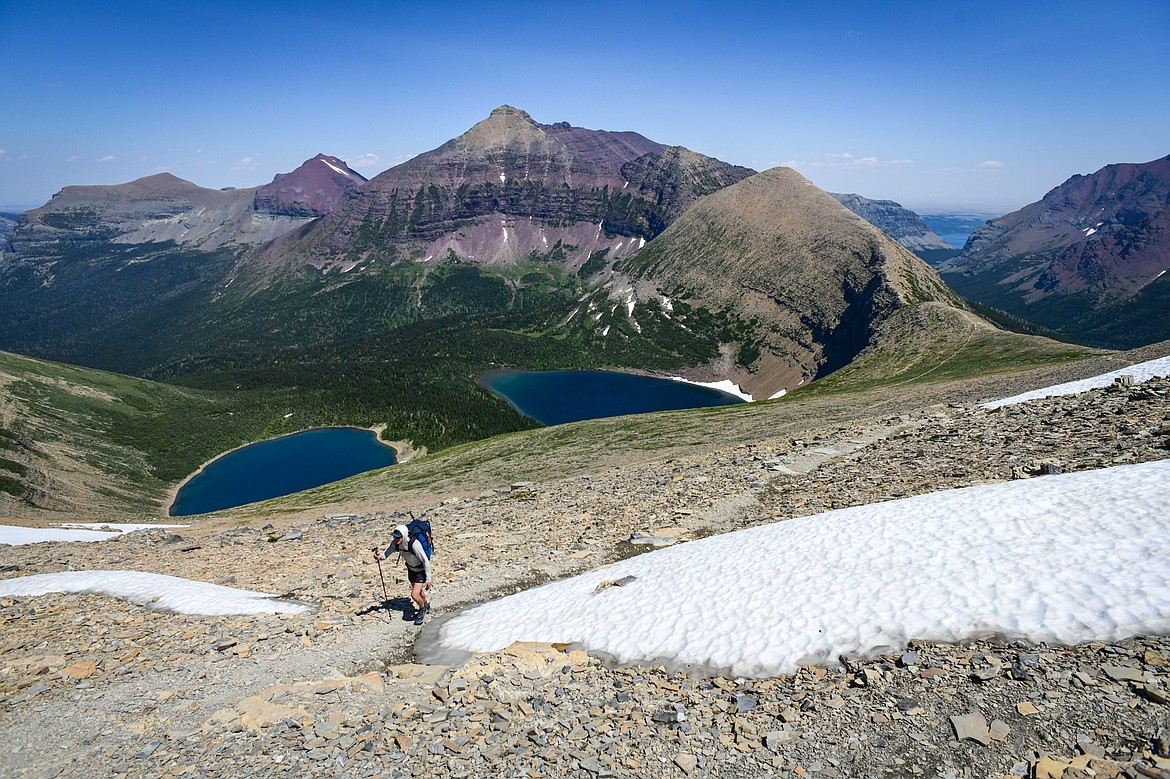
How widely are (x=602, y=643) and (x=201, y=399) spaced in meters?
194

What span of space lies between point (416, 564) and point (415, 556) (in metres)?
0.23

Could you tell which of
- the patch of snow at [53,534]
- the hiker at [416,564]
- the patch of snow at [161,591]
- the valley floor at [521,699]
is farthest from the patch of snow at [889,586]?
the patch of snow at [53,534]

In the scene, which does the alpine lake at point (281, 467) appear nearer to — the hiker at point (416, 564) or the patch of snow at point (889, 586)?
the hiker at point (416, 564)

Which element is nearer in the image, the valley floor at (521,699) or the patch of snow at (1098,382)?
the valley floor at (521,699)

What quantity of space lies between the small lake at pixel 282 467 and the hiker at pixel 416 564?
11662 cm

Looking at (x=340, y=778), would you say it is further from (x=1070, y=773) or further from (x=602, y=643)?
(x=1070, y=773)

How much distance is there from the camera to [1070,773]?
6.82 metres

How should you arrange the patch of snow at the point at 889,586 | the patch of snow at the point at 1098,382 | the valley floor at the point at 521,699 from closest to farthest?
1. the valley floor at the point at 521,699
2. the patch of snow at the point at 889,586
3. the patch of snow at the point at 1098,382

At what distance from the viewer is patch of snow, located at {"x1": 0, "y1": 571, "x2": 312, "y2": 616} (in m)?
16.5

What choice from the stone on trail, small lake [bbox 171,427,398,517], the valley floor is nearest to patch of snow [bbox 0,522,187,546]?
the valley floor

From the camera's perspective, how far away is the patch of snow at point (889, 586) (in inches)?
389

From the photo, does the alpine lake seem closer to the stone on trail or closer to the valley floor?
the valley floor

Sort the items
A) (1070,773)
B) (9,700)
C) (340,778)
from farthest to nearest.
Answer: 1. (9,700)
2. (340,778)
3. (1070,773)

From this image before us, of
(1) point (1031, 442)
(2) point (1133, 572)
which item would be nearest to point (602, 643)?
(2) point (1133, 572)
